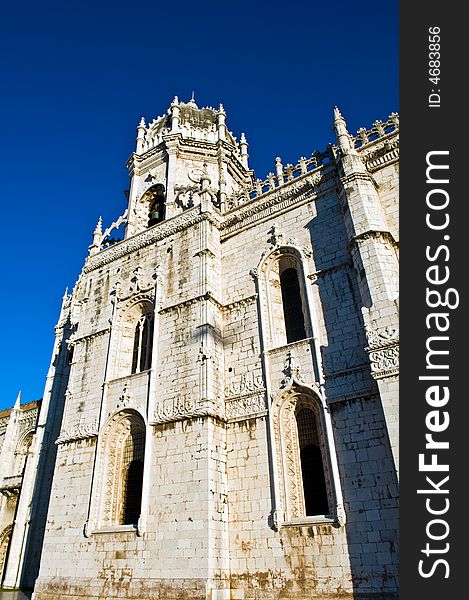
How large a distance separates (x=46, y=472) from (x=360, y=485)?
54.3ft

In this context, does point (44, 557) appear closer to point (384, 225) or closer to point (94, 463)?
point (94, 463)

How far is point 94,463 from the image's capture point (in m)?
15.2

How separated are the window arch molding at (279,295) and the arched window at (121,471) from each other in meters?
5.51

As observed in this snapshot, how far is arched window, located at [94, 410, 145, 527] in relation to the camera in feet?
47.3

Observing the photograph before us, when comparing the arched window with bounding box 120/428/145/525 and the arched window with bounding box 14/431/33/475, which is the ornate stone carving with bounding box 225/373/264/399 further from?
the arched window with bounding box 14/431/33/475

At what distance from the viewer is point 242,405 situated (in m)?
14.0

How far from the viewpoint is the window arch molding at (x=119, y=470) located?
47.0 feet

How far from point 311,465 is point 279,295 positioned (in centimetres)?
581

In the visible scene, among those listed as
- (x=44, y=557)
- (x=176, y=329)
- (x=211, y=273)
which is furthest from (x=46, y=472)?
(x=211, y=273)

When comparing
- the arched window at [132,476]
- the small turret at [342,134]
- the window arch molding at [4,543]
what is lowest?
the window arch molding at [4,543]

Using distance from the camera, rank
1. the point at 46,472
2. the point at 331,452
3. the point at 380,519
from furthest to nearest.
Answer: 1. the point at 46,472
2. the point at 331,452
3. the point at 380,519

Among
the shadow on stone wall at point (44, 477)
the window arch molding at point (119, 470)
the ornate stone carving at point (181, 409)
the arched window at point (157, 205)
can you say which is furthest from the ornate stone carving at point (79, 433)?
→ the arched window at point (157, 205)

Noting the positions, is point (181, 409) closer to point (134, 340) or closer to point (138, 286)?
point (134, 340)

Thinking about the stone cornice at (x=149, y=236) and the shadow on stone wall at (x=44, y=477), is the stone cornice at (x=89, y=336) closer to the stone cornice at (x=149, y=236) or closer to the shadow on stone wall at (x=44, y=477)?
the stone cornice at (x=149, y=236)
